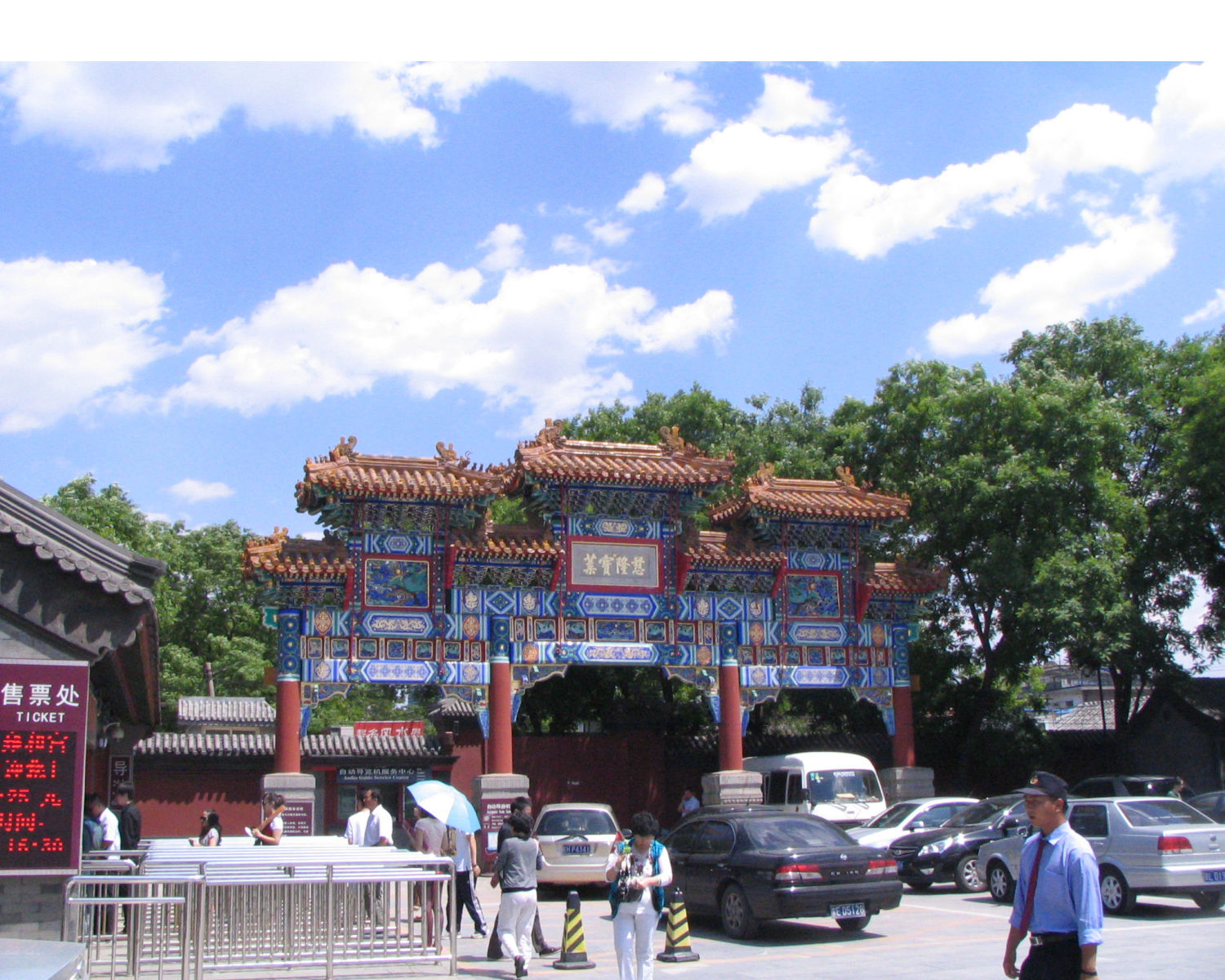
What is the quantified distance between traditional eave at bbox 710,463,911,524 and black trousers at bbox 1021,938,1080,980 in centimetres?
1977

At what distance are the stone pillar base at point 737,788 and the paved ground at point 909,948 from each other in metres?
8.25

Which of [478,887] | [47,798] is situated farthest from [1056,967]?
[478,887]

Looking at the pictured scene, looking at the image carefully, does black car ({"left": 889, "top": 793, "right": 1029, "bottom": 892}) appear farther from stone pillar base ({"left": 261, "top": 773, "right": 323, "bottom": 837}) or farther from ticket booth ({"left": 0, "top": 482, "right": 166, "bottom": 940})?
ticket booth ({"left": 0, "top": 482, "right": 166, "bottom": 940})

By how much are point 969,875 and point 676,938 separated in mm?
7174

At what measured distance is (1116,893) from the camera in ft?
48.1

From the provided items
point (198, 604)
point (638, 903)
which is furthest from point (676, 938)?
point (198, 604)

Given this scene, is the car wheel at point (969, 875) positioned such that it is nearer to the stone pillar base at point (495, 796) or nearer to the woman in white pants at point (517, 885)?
the woman in white pants at point (517, 885)

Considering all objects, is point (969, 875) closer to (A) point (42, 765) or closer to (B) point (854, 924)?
(B) point (854, 924)

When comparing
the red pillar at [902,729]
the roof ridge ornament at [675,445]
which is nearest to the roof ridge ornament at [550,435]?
the roof ridge ornament at [675,445]

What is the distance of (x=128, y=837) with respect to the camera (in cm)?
1520

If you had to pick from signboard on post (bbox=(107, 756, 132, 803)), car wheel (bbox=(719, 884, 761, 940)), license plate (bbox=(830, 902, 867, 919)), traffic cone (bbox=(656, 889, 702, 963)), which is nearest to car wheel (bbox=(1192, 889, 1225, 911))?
license plate (bbox=(830, 902, 867, 919))

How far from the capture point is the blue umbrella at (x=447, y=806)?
477 inches

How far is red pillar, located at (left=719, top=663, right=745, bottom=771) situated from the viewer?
2524 centimetres

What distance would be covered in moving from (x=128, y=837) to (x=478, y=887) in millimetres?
8165
